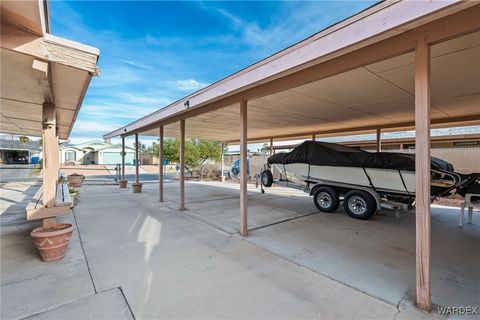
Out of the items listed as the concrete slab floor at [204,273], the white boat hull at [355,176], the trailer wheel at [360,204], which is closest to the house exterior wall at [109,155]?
the concrete slab floor at [204,273]

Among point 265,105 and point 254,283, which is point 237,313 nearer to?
point 254,283

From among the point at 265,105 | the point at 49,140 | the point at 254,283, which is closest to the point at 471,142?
the point at 265,105

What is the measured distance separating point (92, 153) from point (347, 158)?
41.5 m

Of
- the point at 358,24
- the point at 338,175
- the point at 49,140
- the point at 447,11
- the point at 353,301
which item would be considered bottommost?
the point at 353,301

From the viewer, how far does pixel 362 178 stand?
19.1 ft

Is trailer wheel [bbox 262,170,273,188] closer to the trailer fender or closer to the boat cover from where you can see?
the boat cover

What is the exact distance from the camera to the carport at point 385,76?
2.06 metres

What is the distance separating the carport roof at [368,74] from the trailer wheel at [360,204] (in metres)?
2.13

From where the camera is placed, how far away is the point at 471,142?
12.8 m

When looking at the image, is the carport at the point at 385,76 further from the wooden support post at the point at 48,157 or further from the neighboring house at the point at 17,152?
the neighboring house at the point at 17,152

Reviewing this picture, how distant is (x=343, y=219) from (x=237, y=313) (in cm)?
440

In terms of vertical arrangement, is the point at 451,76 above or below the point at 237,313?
above

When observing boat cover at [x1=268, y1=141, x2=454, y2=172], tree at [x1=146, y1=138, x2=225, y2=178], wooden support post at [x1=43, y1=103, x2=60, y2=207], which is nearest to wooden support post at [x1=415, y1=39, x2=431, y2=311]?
boat cover at [x1=268, y1=141, x2=454, y2=172]

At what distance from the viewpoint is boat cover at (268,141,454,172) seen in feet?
17.1
